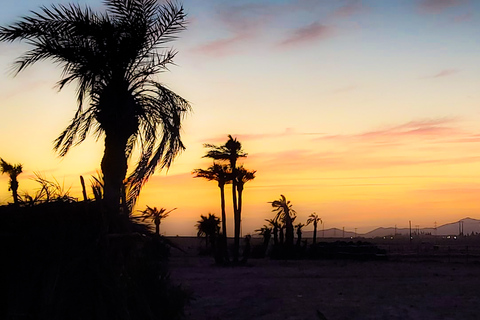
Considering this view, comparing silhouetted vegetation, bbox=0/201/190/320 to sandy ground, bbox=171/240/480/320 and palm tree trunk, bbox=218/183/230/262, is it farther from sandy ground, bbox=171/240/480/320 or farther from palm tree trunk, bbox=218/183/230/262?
palm tree trunk, bbox=218/183/230/262

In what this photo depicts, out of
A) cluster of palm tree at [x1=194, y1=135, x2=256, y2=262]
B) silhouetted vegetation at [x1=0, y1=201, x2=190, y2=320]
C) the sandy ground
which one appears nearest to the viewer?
silhouetted vegetation at [x1=0, y1=201, x2=190, y2=320]

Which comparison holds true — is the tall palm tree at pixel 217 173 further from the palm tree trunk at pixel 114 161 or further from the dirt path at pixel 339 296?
the palm tree trunk at pixel 114 161

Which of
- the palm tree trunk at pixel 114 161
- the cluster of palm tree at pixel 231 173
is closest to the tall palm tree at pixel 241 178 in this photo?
the cluster of palm tree at pixel 231 173

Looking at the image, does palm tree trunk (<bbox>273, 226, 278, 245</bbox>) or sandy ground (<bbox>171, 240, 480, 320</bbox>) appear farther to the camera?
palm tree trunk (<bbox>273, 226, 278, 245</bbox>)

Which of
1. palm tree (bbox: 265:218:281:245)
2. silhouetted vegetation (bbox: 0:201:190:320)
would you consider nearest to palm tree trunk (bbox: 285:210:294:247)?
palm tree (bbox: 265:218:281:245)

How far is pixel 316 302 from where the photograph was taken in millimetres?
21922

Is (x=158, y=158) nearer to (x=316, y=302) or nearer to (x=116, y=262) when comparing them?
(x=116, y=262)

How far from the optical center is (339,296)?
926 inches

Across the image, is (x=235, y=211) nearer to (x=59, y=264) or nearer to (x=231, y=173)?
(x=231, y=173)

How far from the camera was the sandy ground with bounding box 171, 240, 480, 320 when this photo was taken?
1962 centimetres

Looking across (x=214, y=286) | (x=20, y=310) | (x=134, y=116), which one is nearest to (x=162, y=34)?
(x=134, y=116)

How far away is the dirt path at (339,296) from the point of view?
773 inches

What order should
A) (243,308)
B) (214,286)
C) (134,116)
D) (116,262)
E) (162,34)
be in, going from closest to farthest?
1. (116,262)
2. (134,116)
3. (162,34)
4. (243,308)
5. (214,286)

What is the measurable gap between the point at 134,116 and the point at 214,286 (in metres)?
14.7
